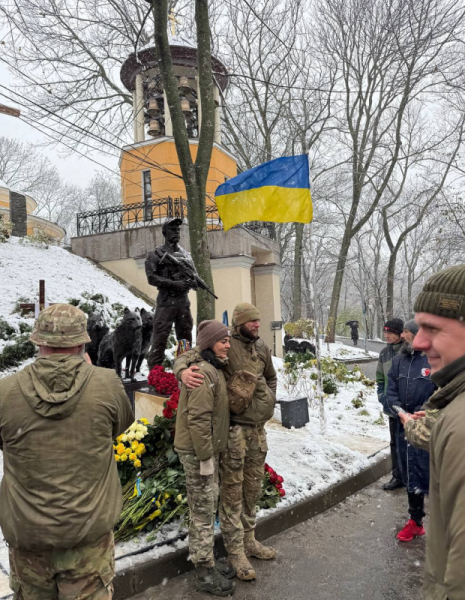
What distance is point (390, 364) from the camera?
543 centimetres

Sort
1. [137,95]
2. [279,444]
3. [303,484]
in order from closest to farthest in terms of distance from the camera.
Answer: [303,484] < [279,444] < [137,95]

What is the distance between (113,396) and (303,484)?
3.45 meters

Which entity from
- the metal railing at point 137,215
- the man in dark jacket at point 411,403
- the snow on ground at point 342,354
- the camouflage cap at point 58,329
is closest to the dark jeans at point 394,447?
the man in dark jacket at point 411,403

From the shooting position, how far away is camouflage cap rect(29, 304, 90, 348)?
7.23ft

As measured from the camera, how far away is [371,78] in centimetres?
2217

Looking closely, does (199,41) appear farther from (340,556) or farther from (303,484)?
(340,556)

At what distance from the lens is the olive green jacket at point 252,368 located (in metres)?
3.77

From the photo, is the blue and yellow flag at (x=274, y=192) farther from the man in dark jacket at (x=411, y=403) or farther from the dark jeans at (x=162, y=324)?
the man in dark jacket at (x=411, y=403)

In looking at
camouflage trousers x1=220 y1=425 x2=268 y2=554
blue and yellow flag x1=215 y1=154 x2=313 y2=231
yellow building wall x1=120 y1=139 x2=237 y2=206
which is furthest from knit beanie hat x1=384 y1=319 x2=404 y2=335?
yellow building wall x1=120 y1=139 x2=237 y2=206

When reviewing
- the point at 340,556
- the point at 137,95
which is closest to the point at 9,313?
the point at 340,556

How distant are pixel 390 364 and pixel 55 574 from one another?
427cm

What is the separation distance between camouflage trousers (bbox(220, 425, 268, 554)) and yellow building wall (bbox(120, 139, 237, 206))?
15.3 m

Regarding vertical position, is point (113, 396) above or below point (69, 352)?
below

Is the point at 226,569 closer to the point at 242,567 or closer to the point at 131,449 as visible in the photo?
the point at 242,567
